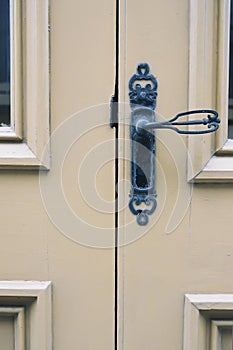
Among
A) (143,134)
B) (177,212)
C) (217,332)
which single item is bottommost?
(217,332)

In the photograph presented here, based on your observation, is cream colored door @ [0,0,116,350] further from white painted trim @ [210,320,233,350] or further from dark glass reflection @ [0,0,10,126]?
white painted trim @ [210,320,233,350]

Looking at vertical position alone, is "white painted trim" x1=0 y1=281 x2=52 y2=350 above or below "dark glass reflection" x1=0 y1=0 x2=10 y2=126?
below

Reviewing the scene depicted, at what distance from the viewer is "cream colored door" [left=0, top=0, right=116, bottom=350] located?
911 mm

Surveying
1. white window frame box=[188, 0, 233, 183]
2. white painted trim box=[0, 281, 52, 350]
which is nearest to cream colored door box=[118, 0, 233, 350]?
white window frame box=[188, 0, 233, 183]

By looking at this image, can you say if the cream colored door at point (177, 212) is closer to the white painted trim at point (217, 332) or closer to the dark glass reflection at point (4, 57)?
the white painted trim at point (217, 332)

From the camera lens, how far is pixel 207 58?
2.96 feet

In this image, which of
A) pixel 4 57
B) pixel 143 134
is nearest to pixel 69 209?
pixel 143 134

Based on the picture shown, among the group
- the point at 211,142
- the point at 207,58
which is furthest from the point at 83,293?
the point at 207,58

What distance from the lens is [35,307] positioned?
0.96m

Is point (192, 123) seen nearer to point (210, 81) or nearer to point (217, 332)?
point (210, 81)

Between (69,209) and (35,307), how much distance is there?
19 centimetres

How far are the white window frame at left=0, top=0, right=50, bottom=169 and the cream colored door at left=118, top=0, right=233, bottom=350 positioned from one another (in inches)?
5.4

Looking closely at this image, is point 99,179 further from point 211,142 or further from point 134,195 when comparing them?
point 211,142

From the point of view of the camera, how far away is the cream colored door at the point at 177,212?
0.90m
